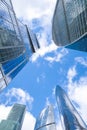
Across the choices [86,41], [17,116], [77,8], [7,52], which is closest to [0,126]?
[17,116]

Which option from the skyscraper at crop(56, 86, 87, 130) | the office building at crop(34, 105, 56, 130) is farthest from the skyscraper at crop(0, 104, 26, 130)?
the skyscraper at crop(56, 86, 87, 130)

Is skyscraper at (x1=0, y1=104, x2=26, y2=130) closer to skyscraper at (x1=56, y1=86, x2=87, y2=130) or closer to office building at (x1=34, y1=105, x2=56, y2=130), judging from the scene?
office building at (x1=34, y1=105, x2=56, y2=130)

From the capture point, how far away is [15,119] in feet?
214

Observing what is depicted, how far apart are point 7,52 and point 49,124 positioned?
1563cm

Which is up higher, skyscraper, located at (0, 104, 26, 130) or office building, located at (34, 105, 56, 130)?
office building, located at (34, 105, 56, 130)

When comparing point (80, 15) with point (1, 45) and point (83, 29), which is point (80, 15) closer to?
point (83, 29)

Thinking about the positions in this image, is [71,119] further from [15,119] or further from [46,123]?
[15,119]

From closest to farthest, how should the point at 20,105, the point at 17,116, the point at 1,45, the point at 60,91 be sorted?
1. the point at 1,45
2. the point at 17,116
3. the point at 20,105
4. the point at 60,91

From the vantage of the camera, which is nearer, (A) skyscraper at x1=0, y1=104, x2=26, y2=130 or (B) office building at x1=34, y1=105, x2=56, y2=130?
(B) office building at x1=34, y1=105, x2=56, y2=130

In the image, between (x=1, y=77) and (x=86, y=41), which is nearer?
(x=1, y=77)

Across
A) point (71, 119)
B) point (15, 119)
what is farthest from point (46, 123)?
point (15, 119)

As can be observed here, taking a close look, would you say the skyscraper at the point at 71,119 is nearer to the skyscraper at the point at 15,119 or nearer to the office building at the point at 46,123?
the office building at the point at 46,123

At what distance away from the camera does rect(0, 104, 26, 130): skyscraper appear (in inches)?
2114

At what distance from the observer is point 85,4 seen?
1512 inches
